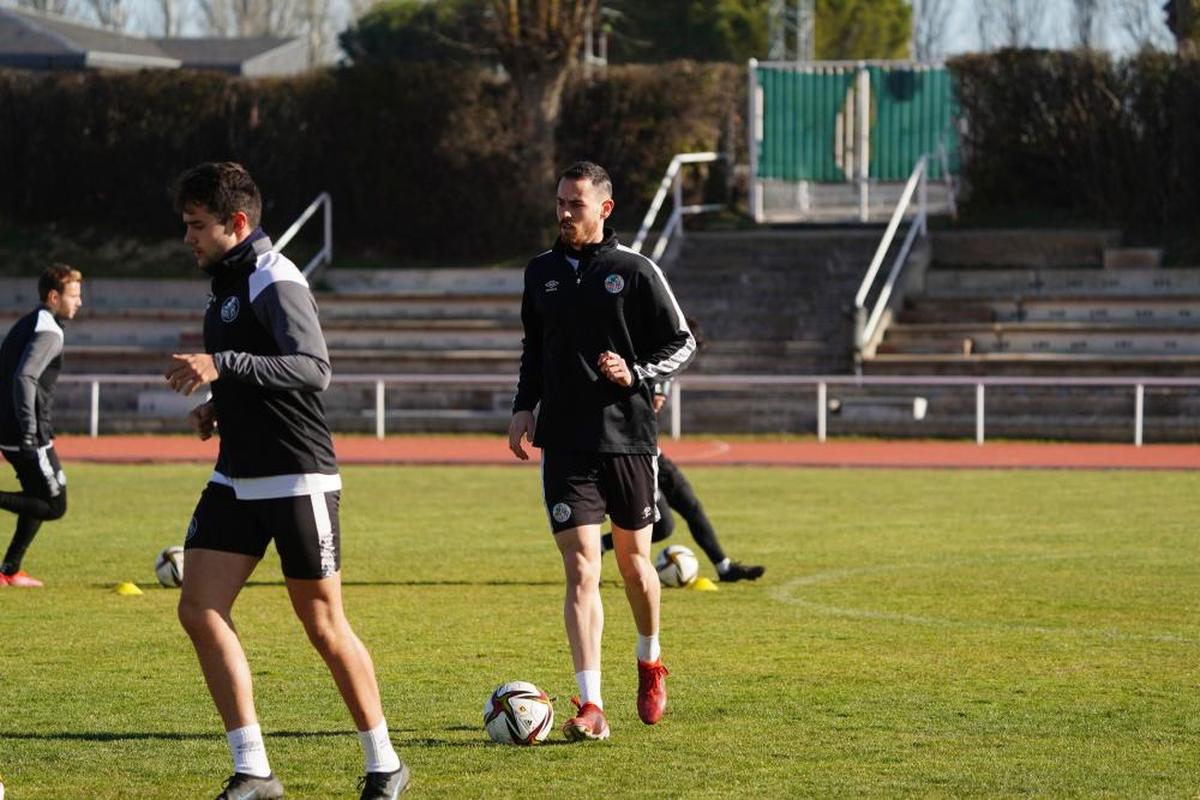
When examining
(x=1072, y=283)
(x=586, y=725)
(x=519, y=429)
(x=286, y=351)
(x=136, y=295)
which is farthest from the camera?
(x=136, y=295)

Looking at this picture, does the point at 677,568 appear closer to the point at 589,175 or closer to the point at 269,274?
the point at 589,175

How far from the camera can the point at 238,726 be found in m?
7.05

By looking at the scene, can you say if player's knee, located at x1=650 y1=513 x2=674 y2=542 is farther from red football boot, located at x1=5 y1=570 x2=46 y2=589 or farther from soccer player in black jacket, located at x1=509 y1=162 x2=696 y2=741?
soccer player in black jacket, located at x1=509 y1=162 x2=696 y2=741

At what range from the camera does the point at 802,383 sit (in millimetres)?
30281

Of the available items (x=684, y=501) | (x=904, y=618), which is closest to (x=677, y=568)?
(x=684, y=501)

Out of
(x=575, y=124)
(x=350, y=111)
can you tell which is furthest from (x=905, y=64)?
(x=350, y=111)

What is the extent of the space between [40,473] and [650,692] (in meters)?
6.27

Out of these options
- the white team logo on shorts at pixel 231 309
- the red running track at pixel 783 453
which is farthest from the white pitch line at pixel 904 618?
the red running track at pixel 783 453

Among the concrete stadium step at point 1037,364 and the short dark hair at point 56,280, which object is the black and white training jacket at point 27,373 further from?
the concrete stadium step at point 1037,364

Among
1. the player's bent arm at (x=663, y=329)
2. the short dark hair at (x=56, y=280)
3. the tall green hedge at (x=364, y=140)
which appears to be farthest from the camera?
the tall green hedge at (x=364, y=140)

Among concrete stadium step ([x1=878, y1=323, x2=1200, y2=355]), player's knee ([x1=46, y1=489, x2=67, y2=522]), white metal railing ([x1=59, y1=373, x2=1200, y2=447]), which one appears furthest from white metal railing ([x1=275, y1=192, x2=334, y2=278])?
player's knee ([x1=46, y1=489, x2=67, y2=522])

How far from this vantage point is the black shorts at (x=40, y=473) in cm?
1343

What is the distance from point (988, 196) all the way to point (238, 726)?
107 ft

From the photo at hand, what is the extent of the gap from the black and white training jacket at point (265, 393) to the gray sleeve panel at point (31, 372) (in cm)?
613
